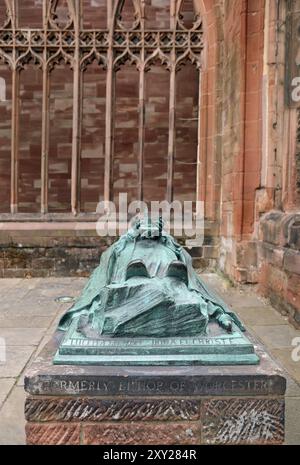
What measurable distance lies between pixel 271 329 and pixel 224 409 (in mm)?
2544

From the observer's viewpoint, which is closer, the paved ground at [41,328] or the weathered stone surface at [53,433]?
the weathered stone surface at [53,433]

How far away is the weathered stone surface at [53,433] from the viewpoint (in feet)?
7.22

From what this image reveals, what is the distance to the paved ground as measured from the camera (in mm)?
2721

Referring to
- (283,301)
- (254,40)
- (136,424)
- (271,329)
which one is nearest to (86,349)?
(136,424)

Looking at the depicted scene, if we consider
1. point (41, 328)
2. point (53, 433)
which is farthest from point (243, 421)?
point (41, 328)

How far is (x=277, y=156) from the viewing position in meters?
6.10

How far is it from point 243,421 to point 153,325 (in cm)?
61

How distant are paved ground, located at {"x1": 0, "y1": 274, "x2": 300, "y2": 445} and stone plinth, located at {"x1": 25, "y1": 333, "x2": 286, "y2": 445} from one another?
0.35 meters

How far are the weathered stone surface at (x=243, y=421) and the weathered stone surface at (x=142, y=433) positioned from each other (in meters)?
0.07

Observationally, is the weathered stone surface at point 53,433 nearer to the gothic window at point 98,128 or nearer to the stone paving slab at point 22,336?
the stone paving slab at point 22,336

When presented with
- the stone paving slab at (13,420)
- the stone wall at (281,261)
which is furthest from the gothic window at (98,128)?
the stone paving slab at (13,420)

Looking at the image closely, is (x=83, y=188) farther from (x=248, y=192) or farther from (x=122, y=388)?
(x=122, y=388)

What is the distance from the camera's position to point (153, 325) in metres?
2.40

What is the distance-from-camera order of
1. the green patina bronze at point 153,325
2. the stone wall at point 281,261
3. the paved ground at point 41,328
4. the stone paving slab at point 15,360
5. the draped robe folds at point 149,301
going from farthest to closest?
1. the stone wall at point 281,261
2. the stone paving slab at point 15,360
3. the paved ground at point 41,328
4. the draped robe folds at point 149,301
5. the green patina bronze at point 153,325
